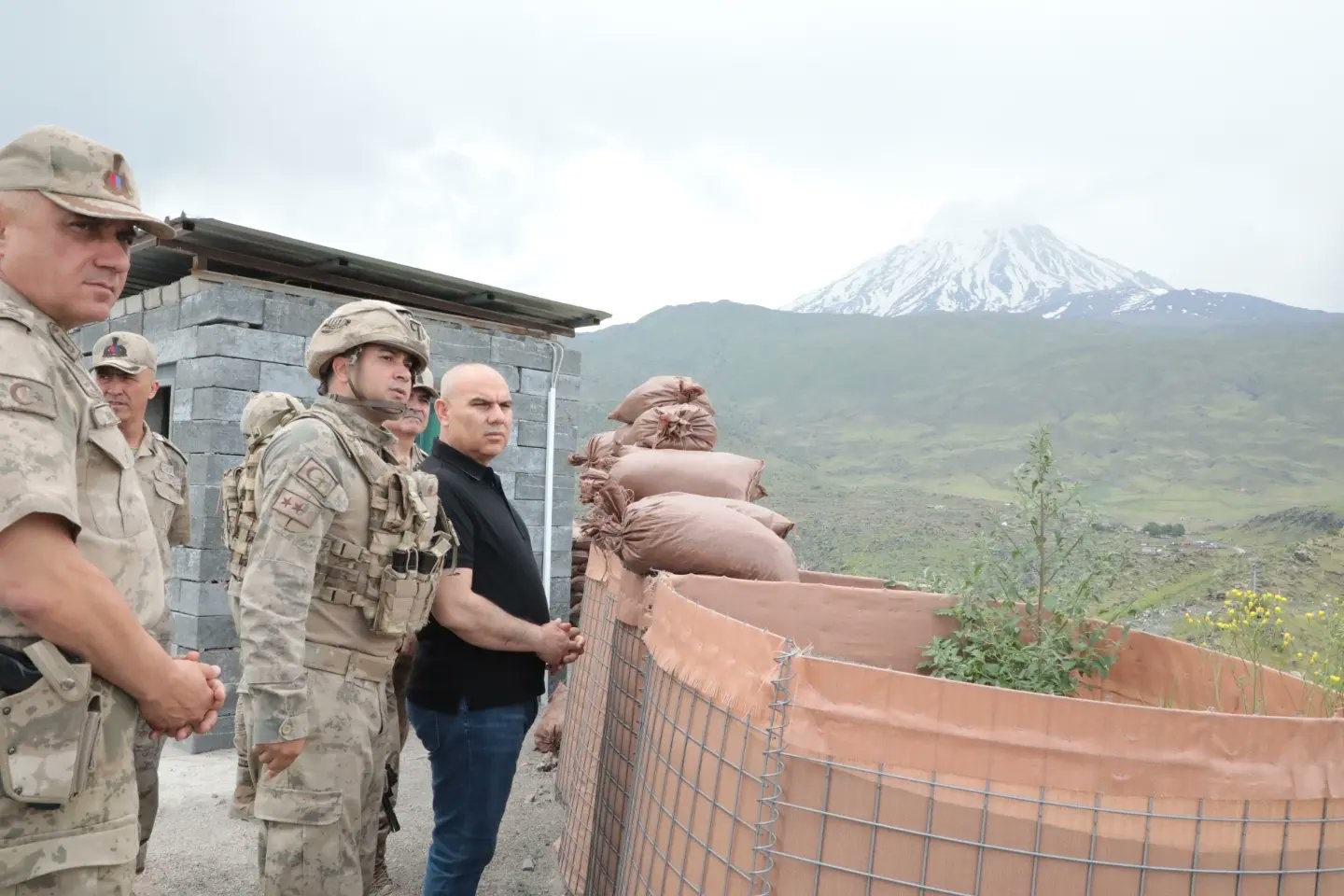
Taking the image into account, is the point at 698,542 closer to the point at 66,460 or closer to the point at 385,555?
the point at 385,555

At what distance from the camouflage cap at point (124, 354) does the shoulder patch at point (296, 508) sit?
1.82m

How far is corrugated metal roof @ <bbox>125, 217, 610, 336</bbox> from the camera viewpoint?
17.0 ft

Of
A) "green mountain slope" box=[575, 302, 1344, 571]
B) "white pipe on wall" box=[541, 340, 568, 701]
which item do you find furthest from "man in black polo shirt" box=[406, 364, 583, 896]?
"green mountain slope" box=[575, 302, 1344, 571]

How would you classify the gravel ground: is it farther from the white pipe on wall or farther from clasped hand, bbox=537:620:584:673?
the white pipe on wall

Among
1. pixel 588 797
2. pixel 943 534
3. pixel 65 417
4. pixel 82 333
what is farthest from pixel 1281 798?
pixel 943 534

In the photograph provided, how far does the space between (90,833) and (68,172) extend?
110cm

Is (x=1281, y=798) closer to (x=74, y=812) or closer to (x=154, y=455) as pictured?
(x=74, y=812)

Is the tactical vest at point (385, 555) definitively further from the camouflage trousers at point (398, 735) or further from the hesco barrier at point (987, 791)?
the hesco barrier at point (987, 791)

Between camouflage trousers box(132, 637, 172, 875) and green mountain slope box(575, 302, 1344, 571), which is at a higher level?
green mountain slope box(575, 302, 1344, 571)

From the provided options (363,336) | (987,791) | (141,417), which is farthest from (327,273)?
(987,791)

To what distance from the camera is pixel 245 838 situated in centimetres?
394

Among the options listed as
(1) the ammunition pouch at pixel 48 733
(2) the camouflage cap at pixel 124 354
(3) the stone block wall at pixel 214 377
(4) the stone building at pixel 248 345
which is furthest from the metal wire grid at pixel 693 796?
(3) the stone block wall at pixel 214 377

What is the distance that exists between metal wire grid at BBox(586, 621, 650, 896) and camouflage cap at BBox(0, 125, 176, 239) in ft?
5.92

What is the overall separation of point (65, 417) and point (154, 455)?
7.93ft
